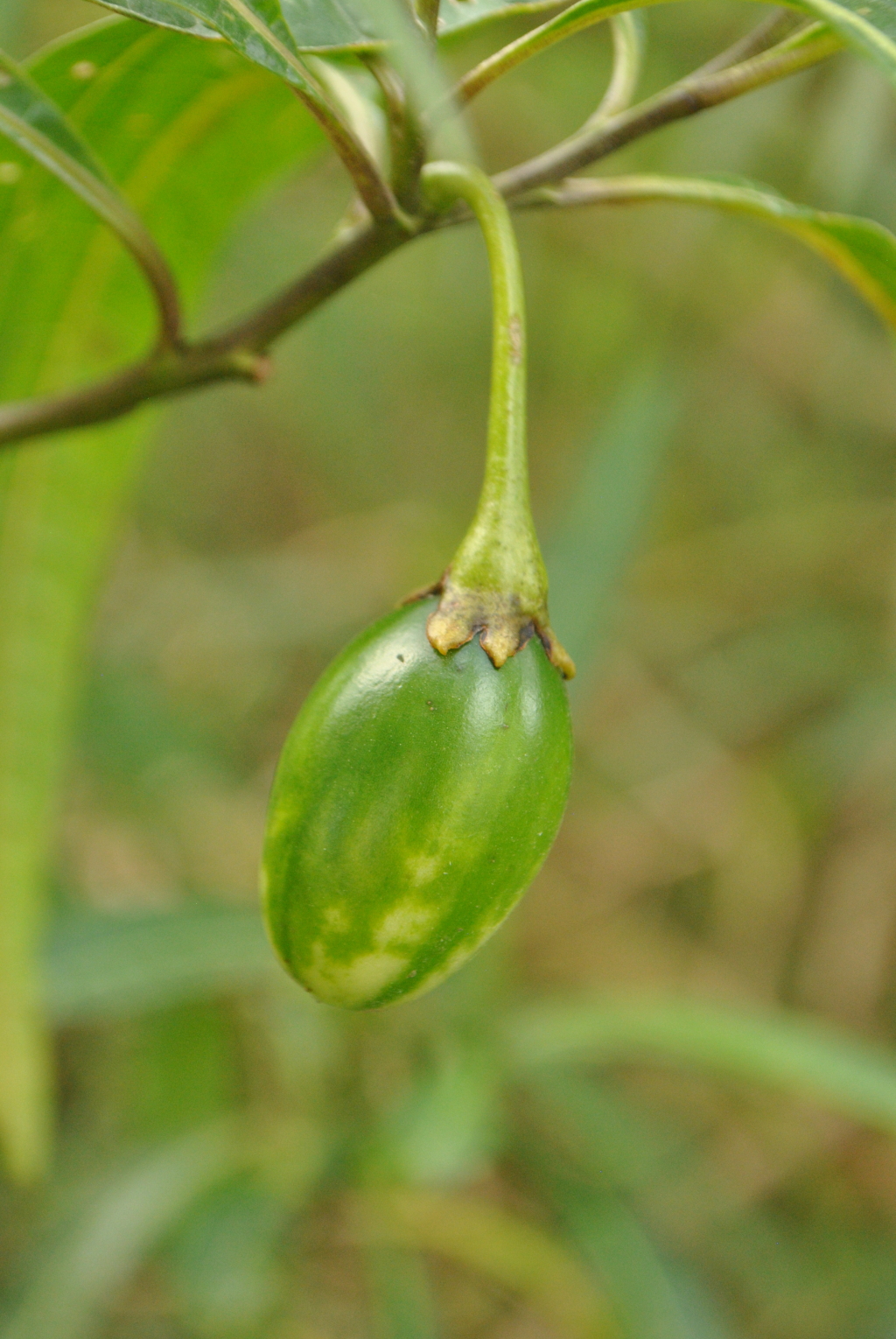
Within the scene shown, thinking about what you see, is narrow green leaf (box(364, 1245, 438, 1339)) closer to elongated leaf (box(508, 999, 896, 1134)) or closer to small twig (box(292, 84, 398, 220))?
elongated leaf (box(508, 999, 896, 1134))

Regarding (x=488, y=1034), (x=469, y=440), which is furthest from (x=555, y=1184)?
(x=469, y=440)

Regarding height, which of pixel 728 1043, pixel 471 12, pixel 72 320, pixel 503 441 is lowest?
pixel 728 1043

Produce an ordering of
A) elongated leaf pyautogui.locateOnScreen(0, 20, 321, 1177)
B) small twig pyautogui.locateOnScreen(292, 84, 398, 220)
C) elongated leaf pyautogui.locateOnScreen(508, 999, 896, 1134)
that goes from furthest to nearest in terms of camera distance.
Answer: elongated leaf pyautogui.locateOnScreen(508, 999, 896, 1134), elongated leaf pyautogui.locateOnScreen(0, 20, 321, 1177), small twig pyautogui.locateOnScreen(292, 84, 398, 220)

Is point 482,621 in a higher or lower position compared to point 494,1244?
higher

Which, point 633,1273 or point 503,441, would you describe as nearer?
point 503,441

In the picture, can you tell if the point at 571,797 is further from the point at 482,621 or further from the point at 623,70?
the point at 482,621

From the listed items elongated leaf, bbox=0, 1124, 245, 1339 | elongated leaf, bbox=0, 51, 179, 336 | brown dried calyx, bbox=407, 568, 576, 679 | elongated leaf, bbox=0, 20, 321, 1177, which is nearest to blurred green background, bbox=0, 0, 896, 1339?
elongated leaf, bbox=0, 1124, 245, 1339

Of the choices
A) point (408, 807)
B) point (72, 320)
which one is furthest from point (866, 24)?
point (72, 320)
